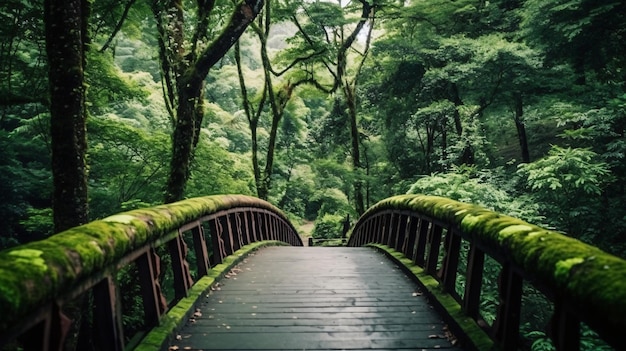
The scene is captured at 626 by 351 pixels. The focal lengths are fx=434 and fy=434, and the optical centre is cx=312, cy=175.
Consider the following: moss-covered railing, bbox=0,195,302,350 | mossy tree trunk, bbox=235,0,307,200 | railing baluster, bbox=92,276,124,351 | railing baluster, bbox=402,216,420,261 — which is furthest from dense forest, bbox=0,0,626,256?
railing baluster, bbox=92,276,124,351

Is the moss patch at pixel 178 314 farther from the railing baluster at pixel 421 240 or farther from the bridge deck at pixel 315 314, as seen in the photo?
the railing baluster at pixel 421 240

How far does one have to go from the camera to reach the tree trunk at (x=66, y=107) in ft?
14.7

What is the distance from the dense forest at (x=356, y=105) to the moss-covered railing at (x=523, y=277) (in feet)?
12.8

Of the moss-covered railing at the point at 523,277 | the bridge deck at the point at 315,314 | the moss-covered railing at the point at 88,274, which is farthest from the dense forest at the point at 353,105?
the moss-covered railing at the point at 523,277

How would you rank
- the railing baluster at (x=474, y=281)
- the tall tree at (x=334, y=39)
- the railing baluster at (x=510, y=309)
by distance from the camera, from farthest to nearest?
the tall tree at (x=334, y=39)
the railing baluster at (x=474, y=281)
the railing baluster at (x=510, y=309)

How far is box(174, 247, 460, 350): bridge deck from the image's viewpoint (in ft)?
11.2

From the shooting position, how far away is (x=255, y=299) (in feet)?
15.1

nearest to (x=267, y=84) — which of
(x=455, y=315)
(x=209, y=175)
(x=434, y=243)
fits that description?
(x=209, y=175)

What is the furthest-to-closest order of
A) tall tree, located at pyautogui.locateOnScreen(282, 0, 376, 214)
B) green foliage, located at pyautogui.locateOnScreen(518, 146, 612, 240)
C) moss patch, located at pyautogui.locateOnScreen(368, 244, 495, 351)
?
tall tree, located at pyautogui.locateOnScreen(282, 0, 376, 214), green foliage, located at pyautogui.locateOnScreen(518, 146, 612, 240), moss patch, located at pyautogui.locateOnScreen(368, 244, 495, 351)

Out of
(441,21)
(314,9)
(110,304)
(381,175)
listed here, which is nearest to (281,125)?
(381,175)

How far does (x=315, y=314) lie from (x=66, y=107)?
3360 millimetres

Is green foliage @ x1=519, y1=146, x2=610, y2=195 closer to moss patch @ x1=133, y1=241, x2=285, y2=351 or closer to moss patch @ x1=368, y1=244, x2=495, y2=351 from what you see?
moss patch @ x1=368, y1=244, x2=495, y2=351

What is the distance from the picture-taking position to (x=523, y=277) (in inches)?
106

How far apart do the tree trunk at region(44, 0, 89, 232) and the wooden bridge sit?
3.51ft
